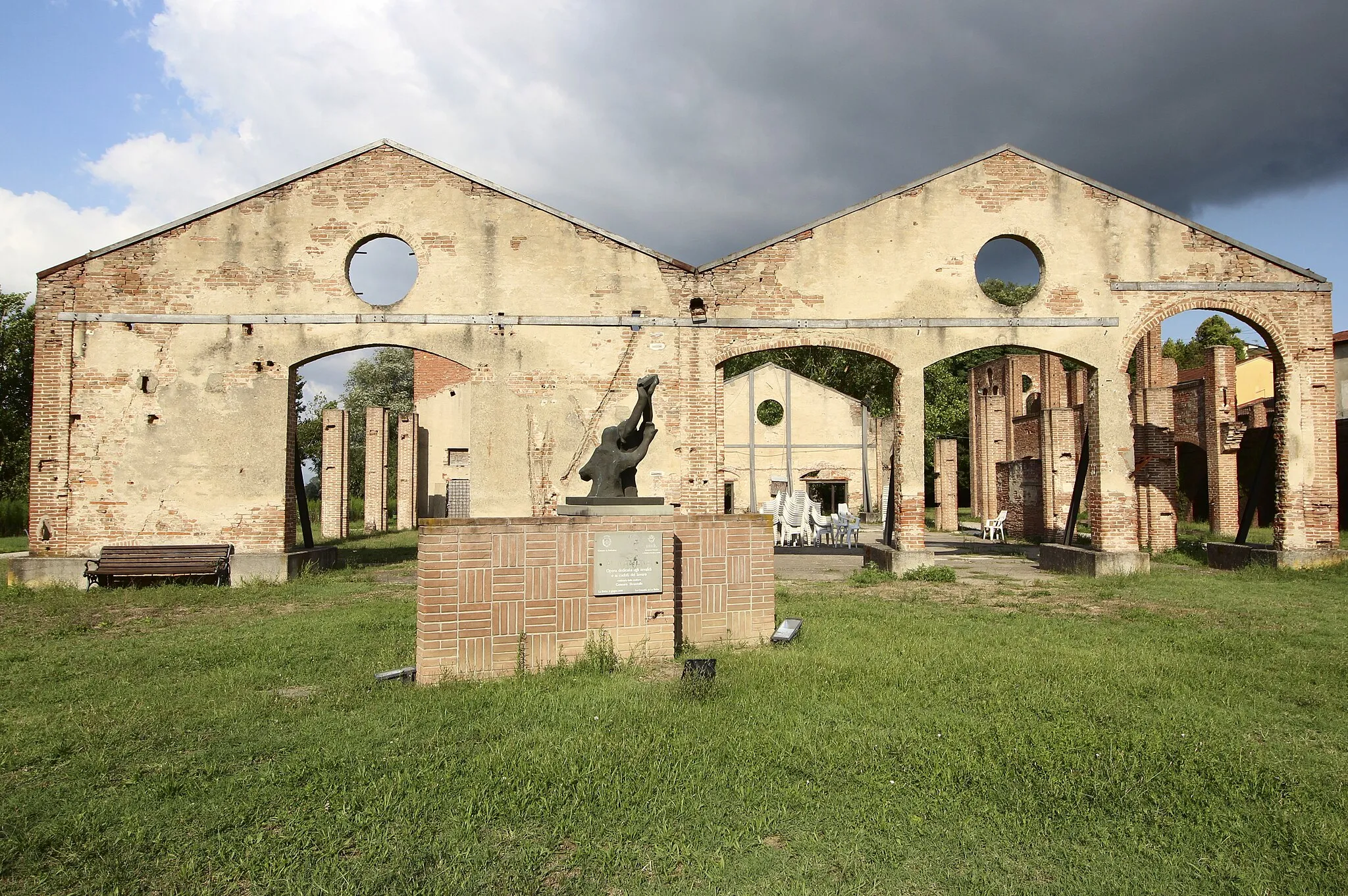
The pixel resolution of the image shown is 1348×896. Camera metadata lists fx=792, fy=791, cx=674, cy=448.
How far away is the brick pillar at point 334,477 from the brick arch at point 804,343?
17738 mm

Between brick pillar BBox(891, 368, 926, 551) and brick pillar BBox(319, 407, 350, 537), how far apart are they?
64.0ft

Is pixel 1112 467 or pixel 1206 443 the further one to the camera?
pixel 1206 443

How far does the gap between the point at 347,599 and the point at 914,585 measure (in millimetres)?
8788

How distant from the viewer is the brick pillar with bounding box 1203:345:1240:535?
77.3 feet

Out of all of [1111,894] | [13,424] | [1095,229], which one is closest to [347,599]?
[1111,894]

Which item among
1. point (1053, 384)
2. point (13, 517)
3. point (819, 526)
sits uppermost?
point (1053, 384)

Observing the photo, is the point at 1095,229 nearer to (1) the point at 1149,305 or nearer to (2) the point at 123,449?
(1) the point at 1149,305

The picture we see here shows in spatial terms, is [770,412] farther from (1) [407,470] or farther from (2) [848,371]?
(1) [407,470]

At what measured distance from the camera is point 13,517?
29375 millimetres

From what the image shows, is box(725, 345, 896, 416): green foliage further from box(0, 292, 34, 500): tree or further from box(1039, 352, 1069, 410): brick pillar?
box(0, 292, 34, 500): tree

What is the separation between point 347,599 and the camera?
11.5 meters

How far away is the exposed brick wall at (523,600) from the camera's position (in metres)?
6.28

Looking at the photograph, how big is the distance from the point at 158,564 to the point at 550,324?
751cm

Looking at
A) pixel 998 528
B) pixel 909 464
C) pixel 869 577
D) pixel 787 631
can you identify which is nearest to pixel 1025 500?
pixel 998 528
